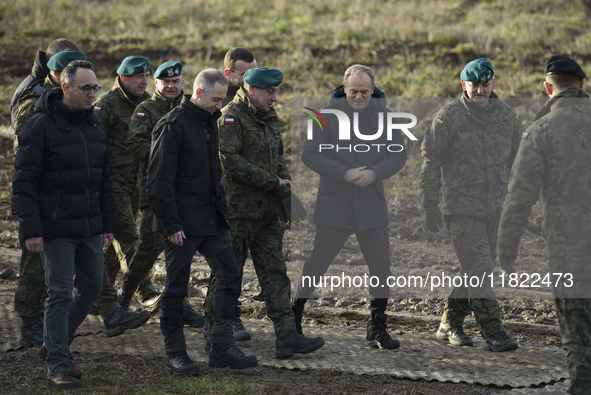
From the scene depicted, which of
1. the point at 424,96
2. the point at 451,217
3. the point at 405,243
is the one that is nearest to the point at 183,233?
the point at 451,217

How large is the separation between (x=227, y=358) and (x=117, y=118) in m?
2.60

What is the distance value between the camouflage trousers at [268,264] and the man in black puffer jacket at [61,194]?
1.11 m

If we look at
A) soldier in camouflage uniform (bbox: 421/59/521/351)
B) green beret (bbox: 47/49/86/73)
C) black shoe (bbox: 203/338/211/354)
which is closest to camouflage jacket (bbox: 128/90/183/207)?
green beret (bbox: 47/49/86/73)

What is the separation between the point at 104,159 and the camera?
14.7ft

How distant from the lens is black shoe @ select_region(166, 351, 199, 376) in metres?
4.41

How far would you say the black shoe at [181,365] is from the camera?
174 inches

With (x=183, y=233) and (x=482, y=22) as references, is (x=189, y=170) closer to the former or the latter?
(x=183, y=233)

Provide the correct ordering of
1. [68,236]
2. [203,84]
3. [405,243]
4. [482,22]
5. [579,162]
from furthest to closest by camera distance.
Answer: [482,22]
[405,243]
[203,84]
[68,236]
[579,162]

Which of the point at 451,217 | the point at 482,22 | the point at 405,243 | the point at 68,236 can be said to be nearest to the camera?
the point at 68,236

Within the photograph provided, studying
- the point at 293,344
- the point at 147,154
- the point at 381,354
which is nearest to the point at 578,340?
Result: the point at 381,354

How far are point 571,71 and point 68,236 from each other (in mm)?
3494

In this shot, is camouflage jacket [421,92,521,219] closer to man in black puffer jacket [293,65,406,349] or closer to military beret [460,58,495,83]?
military beret [460,58,495,83]

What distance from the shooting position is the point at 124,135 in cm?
590

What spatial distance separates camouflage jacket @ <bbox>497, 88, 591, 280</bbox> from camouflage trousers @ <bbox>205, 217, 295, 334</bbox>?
181 cm
